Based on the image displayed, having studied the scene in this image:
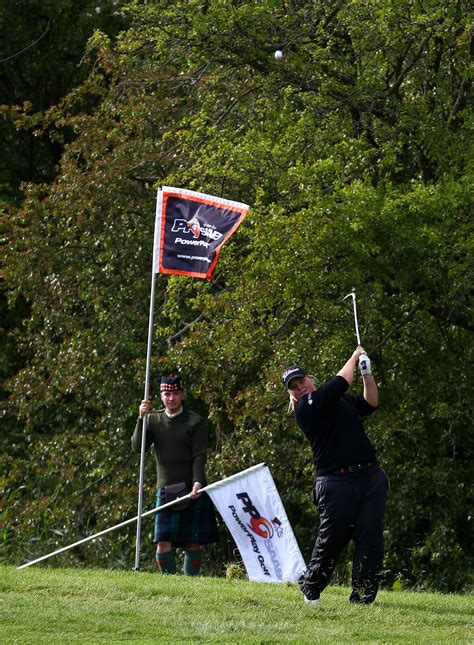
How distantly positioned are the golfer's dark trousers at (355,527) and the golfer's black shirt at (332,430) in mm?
90

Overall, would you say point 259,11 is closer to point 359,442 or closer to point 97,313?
point 97,313

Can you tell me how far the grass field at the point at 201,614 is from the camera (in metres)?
7.50

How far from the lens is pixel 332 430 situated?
8.67 m

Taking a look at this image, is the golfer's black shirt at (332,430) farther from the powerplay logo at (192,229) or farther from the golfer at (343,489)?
the powerplay logo at (192,229)

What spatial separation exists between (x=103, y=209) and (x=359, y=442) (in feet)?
39.2

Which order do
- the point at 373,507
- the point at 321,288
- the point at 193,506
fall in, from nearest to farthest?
the point at 373,507, the point at 193,506, the point at 321,288

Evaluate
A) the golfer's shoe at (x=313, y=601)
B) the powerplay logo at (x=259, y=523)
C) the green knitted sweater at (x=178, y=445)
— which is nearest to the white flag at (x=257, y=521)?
the powerplay logo at (x=259, y=523)

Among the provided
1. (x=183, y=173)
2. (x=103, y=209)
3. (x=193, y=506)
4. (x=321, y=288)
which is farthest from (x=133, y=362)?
(x=193, y=506)

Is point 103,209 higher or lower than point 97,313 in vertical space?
higher

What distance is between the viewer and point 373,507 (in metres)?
8.64

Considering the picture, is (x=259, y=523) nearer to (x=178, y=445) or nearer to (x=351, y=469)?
(x=178, y=445)

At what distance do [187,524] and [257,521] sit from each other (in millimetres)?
1073

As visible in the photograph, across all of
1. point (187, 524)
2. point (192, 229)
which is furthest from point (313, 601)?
point (192, 229)

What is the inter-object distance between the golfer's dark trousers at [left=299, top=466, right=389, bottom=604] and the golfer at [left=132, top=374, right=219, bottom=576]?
285 centimetres
